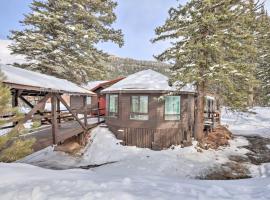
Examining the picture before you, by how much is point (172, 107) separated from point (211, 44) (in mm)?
5548

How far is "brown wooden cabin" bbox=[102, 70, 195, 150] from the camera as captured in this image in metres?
17.2

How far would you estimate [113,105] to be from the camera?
19.9 meters

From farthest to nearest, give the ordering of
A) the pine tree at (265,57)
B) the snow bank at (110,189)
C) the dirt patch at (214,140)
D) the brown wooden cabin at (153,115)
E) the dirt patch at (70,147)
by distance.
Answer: the pine tree at (265,57)
the dirt patch at (70,147)
the brown wooden cabin at (153,115)
the dirt patch at (214,140)
the snow bank at (110,189)

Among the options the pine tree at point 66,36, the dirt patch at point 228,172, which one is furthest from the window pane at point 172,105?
the pine tree at point 66,36

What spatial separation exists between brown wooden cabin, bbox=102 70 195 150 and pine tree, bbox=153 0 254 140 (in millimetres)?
2006

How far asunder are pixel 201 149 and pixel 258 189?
1068 cm

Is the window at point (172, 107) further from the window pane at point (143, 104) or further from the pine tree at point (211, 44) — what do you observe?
the pine tree at point (211, 44)

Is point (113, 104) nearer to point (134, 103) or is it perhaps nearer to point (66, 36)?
point (134, 103)

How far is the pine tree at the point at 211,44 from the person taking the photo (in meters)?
14.4

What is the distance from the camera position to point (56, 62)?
919 inches

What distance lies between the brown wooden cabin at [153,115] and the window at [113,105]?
2.52 ft

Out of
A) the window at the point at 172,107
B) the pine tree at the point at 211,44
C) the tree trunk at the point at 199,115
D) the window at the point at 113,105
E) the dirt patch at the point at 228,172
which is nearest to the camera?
the dirt patch at the point at 228,172

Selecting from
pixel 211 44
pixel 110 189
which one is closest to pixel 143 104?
pixel 211 44

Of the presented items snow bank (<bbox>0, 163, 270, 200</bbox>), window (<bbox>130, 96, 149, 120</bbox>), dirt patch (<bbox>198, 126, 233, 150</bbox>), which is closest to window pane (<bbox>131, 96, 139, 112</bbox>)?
window (<bbox>130, 96, 149, 120</bbox>)
